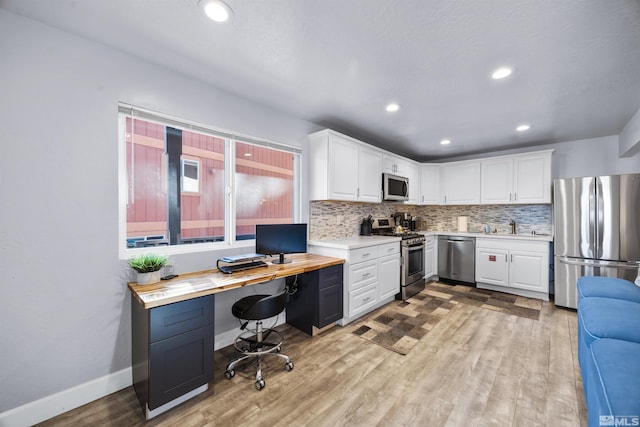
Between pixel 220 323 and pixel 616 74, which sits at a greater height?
pixel 616 74

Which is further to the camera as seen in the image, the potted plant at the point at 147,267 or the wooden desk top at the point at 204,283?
the potted plant at the point at 147,267

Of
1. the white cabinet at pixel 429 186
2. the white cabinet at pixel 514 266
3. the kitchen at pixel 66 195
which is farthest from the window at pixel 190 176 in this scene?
the white cabinet at pixel 514 266

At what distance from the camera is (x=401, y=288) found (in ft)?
12.4

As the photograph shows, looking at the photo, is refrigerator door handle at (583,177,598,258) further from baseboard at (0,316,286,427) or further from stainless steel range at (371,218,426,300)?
baseboard at (0,316,286,427)

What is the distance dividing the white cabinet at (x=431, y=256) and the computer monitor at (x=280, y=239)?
2762 mm

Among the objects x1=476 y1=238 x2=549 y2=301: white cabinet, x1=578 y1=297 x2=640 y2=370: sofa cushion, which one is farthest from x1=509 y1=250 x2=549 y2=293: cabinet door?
x1=578 y1=297 x2=640 y2=370: sofa cushion

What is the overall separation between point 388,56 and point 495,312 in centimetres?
339

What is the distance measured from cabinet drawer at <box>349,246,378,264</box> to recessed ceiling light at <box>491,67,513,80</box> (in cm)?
209

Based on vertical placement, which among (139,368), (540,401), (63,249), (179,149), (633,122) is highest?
(633,122)

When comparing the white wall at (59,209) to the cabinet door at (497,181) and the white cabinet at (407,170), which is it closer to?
the white cabinet at (407,170)

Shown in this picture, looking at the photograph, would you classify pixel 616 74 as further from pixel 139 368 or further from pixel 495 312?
pixel 139 368

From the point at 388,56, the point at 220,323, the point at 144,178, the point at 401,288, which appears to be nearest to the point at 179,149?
the point at 144,178

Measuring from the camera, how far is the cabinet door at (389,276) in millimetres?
3427

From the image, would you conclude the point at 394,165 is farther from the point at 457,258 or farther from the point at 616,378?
the point at 616,378
